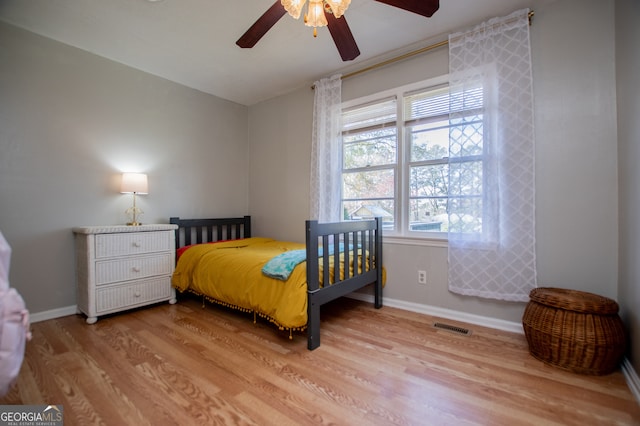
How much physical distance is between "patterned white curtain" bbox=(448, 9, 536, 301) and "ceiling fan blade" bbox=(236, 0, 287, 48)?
1505mm

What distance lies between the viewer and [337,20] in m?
1.62

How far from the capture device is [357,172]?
2.99 metres

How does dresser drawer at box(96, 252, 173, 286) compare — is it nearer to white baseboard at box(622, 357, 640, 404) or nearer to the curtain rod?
the curtain rod

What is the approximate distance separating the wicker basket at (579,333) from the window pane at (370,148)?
165cm

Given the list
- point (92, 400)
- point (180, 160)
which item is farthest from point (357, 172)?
point (92, 400)

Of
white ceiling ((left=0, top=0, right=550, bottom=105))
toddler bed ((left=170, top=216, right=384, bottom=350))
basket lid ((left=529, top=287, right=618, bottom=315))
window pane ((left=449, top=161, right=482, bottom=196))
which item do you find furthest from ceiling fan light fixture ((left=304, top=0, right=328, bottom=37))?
basket lid ((left=529, top=287, right=618, bottom=315))

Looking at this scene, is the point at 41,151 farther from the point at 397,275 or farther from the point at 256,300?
the point at 397,275

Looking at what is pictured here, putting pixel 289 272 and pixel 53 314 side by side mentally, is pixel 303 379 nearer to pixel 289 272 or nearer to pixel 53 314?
pixel 289 272

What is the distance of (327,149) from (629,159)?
2.25 meters

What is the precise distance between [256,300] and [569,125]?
2504 millimetres

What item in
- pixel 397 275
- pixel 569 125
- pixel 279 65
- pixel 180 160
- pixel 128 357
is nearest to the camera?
pixel 128 357

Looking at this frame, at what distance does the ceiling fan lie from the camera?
1488mm

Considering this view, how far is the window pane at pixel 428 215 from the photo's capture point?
250cm

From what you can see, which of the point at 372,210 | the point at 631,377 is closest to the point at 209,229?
the point at 372,210
